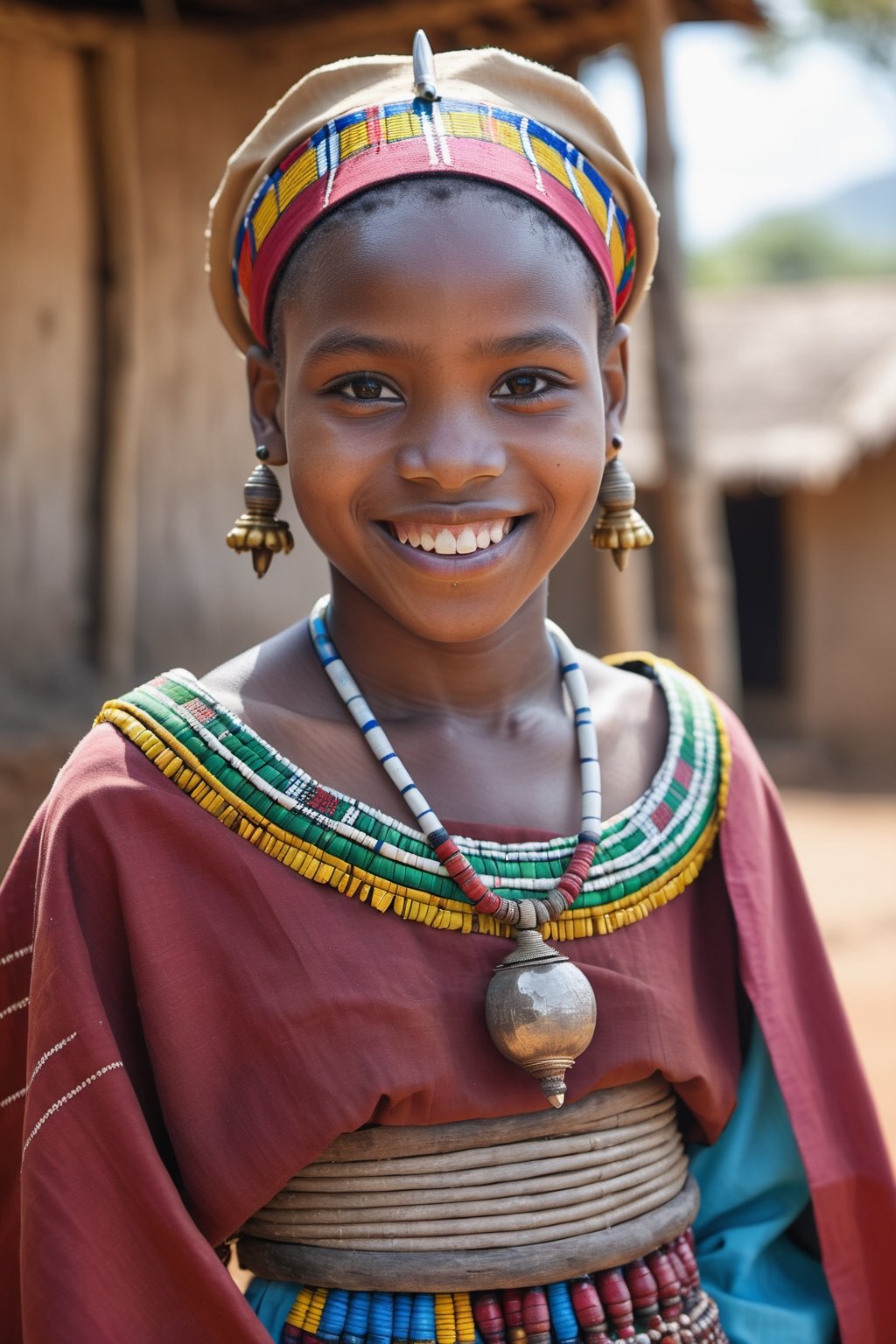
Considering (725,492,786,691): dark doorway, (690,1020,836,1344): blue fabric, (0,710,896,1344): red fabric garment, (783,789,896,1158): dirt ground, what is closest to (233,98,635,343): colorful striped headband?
(0,710,896,1344): red fabric garment

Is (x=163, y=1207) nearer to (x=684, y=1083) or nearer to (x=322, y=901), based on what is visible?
(x=322, y=901)

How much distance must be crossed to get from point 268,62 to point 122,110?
2.15 feet

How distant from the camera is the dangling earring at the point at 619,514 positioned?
6.14 feet

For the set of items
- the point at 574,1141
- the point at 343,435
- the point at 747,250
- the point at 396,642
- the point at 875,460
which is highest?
the point at 747,250

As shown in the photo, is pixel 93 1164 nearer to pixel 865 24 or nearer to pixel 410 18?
pixel 410 18

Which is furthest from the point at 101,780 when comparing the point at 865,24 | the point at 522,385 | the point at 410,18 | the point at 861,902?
the point at 865,24

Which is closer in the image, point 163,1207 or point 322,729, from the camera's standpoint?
point 163,1207

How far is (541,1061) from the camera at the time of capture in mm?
1546


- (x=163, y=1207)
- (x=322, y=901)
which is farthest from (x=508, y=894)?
(x=163, y=1207)

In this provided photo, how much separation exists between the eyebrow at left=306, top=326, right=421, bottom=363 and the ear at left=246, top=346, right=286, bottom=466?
0.68 feet

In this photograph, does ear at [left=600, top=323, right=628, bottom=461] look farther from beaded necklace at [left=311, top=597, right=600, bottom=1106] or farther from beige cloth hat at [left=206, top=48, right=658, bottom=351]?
beaded necklace at [left=311, top=597, right=600, bottom=1106]

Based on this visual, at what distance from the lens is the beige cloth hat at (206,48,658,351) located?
158 centimetres

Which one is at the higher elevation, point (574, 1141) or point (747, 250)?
point (747, 250)

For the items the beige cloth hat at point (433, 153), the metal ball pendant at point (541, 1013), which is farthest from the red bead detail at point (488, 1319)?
the beige cloth hat at point (433, 153)
